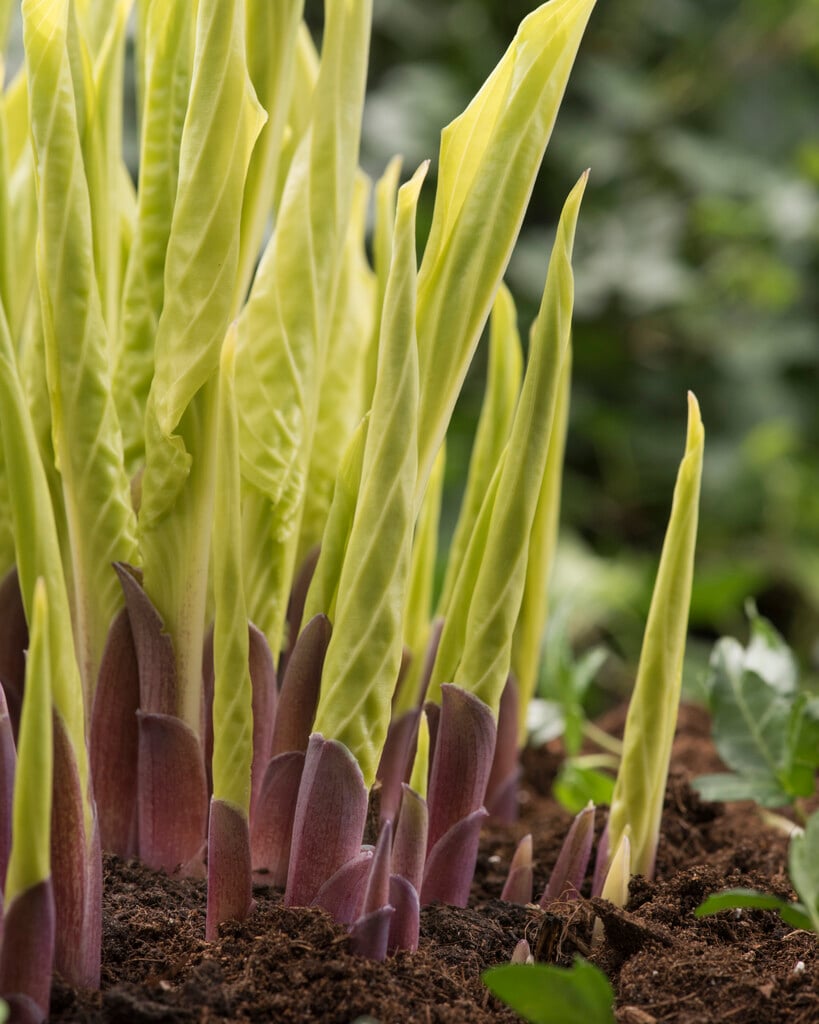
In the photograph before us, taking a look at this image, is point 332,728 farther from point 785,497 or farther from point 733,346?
point 733,346

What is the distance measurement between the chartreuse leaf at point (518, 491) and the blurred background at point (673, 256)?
3.07ft

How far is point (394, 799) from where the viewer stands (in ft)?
1.27

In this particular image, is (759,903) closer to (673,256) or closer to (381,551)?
(381,551)

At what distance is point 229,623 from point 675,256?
4.39 ft

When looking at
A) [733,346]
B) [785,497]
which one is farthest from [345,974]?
[733,346]

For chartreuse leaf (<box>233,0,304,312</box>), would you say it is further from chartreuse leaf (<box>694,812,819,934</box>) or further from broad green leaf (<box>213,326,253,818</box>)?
chartreuse leaf (<box>694,812,819,934</box>)

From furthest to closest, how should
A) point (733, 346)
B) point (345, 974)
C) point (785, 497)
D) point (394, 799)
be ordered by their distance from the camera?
point (733, 346) < point (785, 497) < point (394, 799) < point (345, 974)

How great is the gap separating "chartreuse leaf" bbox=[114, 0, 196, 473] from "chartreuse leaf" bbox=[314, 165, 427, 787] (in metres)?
0.10

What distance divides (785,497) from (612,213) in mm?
443

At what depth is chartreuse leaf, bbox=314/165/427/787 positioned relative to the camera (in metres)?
0.28

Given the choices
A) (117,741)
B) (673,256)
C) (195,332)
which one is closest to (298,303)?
(195,332)

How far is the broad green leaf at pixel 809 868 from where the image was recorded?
→ 0.26 metres

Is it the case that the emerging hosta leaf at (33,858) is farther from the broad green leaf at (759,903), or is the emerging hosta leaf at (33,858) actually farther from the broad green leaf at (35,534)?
the broad green leaf at (759,903)

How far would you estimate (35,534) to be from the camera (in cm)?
26
